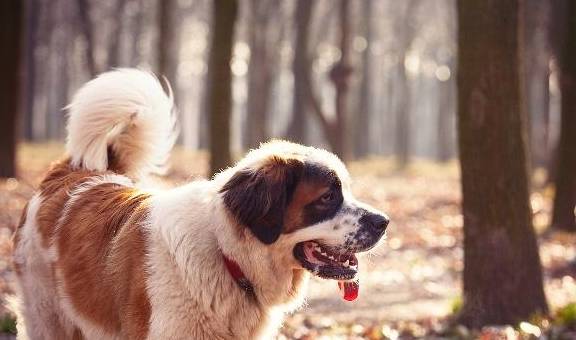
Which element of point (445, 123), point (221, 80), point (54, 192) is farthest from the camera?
point (445, 123)

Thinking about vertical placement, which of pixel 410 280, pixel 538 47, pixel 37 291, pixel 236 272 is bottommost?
pixel 410 280

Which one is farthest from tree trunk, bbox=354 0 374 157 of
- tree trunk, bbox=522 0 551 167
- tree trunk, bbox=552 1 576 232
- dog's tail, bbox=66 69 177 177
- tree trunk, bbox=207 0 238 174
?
dog's tail, bbox=66 69 177 177

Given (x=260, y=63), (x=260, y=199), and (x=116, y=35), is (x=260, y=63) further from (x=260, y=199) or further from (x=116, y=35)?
(x=260, y=199)

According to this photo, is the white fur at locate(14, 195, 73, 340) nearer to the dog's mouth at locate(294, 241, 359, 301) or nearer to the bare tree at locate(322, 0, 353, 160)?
the dog's mouth at locate(294, 241, 359, 301)

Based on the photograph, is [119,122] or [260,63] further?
[260,63]

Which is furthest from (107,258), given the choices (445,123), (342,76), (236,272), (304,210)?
(445,123)

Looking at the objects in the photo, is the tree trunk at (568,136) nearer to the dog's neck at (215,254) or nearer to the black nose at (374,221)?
the black nose at (374,221)

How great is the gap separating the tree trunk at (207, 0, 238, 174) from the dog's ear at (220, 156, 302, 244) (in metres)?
7.01

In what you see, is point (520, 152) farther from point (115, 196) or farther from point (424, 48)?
point (424, 48)

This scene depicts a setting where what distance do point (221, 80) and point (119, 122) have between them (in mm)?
5731

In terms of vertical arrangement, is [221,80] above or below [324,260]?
above

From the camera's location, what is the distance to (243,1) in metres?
35.5

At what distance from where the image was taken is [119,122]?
5750 millimetres

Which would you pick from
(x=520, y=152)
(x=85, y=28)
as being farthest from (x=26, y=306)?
(x=85, y=28)
